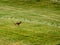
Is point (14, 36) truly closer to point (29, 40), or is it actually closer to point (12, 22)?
point (29, 40)

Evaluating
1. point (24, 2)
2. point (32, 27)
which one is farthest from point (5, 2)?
point (32, 27)

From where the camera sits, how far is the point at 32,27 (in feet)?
102

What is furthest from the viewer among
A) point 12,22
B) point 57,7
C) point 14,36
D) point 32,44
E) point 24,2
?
point 24,2

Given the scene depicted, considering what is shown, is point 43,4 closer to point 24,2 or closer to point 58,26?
point 24,2

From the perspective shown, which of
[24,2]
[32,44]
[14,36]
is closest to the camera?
[32,44]

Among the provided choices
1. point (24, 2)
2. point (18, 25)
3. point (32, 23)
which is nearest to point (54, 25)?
point (32, 23)

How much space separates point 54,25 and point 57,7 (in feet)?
62.1

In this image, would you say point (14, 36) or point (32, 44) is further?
point (14, 36)

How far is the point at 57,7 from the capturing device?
50.5 m

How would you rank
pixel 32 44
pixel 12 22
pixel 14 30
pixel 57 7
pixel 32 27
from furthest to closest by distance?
pixel 57 7 < pixel 12 22 < pixel 32 27 < pixel 14 30 < pixel 32 44

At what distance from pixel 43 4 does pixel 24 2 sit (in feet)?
21.4

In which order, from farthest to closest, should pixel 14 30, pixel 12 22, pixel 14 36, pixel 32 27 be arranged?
pixel 12 22 < pixel 32 27 < pixel 14 30 < pixel 14 36

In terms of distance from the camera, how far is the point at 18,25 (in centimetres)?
3178

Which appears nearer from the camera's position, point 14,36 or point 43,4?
point 14,36
